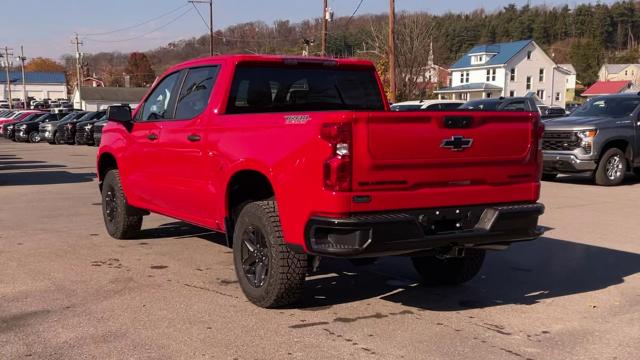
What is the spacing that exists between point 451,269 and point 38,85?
150 m

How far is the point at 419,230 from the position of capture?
14.6ft

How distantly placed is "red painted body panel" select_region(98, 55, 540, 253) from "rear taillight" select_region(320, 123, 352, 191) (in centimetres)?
3

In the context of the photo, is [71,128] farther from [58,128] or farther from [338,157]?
[338,157]

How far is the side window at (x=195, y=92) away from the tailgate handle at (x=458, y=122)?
2335 millimetres

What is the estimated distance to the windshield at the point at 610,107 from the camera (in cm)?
1425

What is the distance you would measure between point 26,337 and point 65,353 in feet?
1.58

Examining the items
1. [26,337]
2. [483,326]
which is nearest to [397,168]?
[483,326]

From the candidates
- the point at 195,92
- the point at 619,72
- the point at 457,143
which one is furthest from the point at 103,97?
the point at 457,143

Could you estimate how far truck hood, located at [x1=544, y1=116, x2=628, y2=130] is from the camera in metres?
13.6

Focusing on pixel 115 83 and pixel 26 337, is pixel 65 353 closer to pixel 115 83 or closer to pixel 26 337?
pixel 26 337

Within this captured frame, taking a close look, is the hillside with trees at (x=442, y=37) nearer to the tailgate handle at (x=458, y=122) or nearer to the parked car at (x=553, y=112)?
the parked car at (x=553, y=112)

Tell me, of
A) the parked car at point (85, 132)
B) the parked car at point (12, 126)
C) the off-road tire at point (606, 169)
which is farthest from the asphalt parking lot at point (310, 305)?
the parked car at point (12, 126)

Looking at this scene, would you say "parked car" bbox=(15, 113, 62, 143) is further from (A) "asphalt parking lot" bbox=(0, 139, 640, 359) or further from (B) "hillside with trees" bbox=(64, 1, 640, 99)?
(A) "asphalt parking lot" bbox=(0, 139, 640, 359)

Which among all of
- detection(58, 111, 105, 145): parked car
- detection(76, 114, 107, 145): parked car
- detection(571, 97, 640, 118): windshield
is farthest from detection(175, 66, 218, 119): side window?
detection(58, 111, 105, 145): parked car
